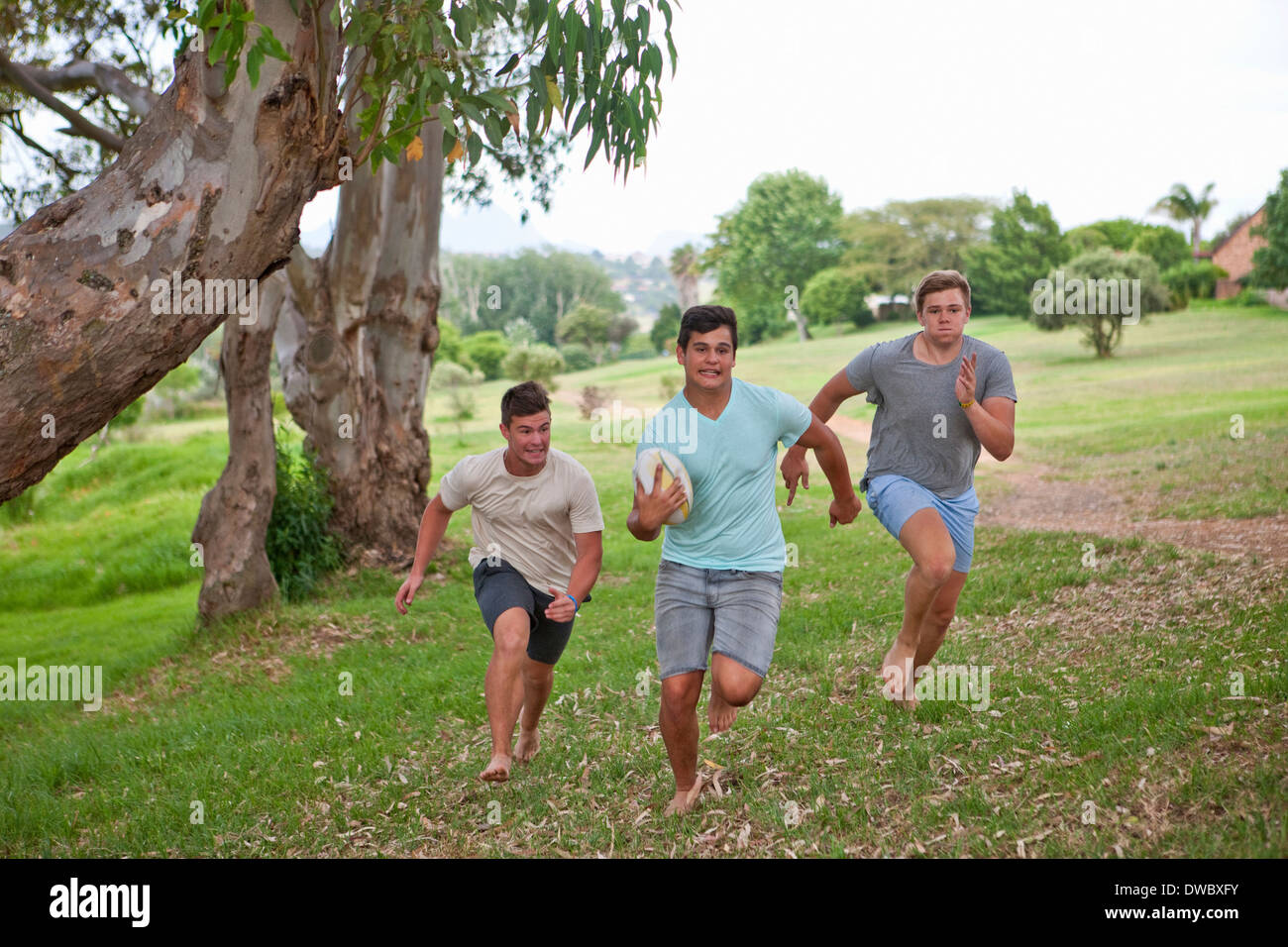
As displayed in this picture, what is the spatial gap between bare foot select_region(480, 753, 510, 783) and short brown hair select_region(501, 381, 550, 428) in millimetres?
1595

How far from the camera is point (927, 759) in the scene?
5.27 metres

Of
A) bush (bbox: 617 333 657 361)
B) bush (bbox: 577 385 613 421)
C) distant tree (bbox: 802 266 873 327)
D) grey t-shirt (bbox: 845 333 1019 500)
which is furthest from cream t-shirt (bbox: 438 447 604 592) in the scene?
bush (bbox: 617 333 657 361)

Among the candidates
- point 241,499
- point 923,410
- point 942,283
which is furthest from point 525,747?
point 241,499

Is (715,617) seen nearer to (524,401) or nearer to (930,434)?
(524,401)

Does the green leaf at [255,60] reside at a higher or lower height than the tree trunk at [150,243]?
higher

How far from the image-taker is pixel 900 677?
6.09 metres

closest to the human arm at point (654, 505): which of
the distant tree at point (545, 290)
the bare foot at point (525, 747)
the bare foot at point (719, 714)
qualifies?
the bare foot at point (719, 714)

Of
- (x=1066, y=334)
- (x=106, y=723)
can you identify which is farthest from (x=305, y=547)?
(x=1066, y=334)

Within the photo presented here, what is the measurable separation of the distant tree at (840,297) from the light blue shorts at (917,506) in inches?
2136

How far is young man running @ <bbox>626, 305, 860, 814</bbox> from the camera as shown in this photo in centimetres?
469

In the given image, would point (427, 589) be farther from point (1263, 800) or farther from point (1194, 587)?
point (1263, 800)

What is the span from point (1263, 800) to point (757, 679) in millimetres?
2018

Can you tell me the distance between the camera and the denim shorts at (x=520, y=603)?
5348 mm

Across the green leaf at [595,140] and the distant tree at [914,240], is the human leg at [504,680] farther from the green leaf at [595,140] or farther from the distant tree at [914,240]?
the distant tree at [914,240]
